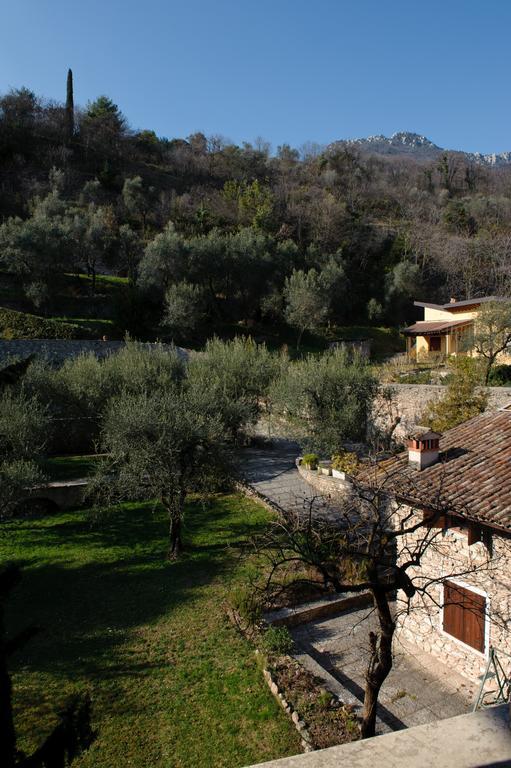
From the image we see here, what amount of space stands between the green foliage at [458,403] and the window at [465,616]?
969cm

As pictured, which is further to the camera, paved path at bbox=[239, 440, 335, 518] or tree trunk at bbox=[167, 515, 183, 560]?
paved path at bbox=[239, 440, 335, 518]

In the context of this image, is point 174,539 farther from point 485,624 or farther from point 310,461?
point 485,624

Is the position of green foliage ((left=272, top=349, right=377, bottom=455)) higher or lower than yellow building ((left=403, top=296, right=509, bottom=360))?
lower

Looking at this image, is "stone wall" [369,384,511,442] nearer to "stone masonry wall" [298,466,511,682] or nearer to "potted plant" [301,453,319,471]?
"potted plant" [301,453,319,471]

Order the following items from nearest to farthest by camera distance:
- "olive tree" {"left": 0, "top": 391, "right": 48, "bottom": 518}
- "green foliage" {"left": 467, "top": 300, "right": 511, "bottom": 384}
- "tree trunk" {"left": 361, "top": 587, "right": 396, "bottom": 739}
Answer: "tree trunk" {"left": 361, "top": 587, "right": 396, "bottom": 739} < "olive tree" {"left": 0, "top": 391, "right": 48, "bottom": 518} < "green foliage" {"left": 467, "top": 300, "right": 511, "bottom": 384}

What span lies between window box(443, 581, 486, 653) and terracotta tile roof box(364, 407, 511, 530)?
137cm

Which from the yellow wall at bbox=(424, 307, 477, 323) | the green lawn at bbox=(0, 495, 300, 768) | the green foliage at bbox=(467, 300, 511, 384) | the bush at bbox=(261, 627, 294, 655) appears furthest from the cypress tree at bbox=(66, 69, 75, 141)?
the bush at bbox=(261, 627, 294, 655)

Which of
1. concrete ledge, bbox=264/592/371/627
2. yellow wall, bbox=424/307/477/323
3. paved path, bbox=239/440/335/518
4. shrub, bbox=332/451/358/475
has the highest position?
yellow wall, bbox=424/307/477/323

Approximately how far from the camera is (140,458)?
467 inches

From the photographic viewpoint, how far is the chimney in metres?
8.40

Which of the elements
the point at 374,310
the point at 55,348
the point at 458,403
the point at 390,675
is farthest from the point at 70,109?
the point at 390,675

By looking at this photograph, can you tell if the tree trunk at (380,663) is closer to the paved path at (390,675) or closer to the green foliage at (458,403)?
the paved path at (390,675)

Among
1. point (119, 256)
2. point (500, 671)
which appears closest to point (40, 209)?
Answer: point (119, 256)

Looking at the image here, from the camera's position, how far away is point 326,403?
1848 centimetres
